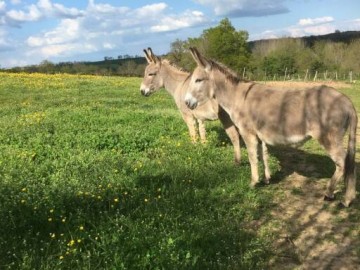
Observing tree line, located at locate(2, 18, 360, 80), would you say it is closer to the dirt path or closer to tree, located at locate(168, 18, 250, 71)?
tree, located at locate(168, 18, 250, 71)

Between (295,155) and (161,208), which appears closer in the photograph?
(161,208)

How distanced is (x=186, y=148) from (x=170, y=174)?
6.24 feet

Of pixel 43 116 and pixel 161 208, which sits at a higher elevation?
pixel 43 116

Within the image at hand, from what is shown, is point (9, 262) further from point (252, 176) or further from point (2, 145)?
point (2, 145)

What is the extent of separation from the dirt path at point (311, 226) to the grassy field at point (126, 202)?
193 millimetres

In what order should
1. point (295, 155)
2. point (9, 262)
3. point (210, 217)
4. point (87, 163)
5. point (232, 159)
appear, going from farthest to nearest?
point (295, 155) → point (232, 159) → point (87, 163) → point (210, 217) → point (9, 262)

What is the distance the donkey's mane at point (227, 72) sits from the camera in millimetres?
7459

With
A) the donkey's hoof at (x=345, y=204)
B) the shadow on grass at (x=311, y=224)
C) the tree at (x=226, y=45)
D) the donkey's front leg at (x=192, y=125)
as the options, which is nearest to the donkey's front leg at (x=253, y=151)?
the shadow on grass at (x=311, y=224)

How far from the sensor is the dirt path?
15.9 feet

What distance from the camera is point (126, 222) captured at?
16.5 feet

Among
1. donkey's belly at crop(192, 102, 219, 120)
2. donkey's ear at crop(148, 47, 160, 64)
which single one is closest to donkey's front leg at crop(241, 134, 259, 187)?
donkey's belly at crop(192, 102, 219, 120)

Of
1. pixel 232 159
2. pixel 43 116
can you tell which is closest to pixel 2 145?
pixel 43 116

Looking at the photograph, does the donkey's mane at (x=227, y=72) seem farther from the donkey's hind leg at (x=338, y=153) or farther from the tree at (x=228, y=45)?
the tree at (x=228, y=45)

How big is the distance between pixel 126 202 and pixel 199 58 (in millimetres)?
2968
